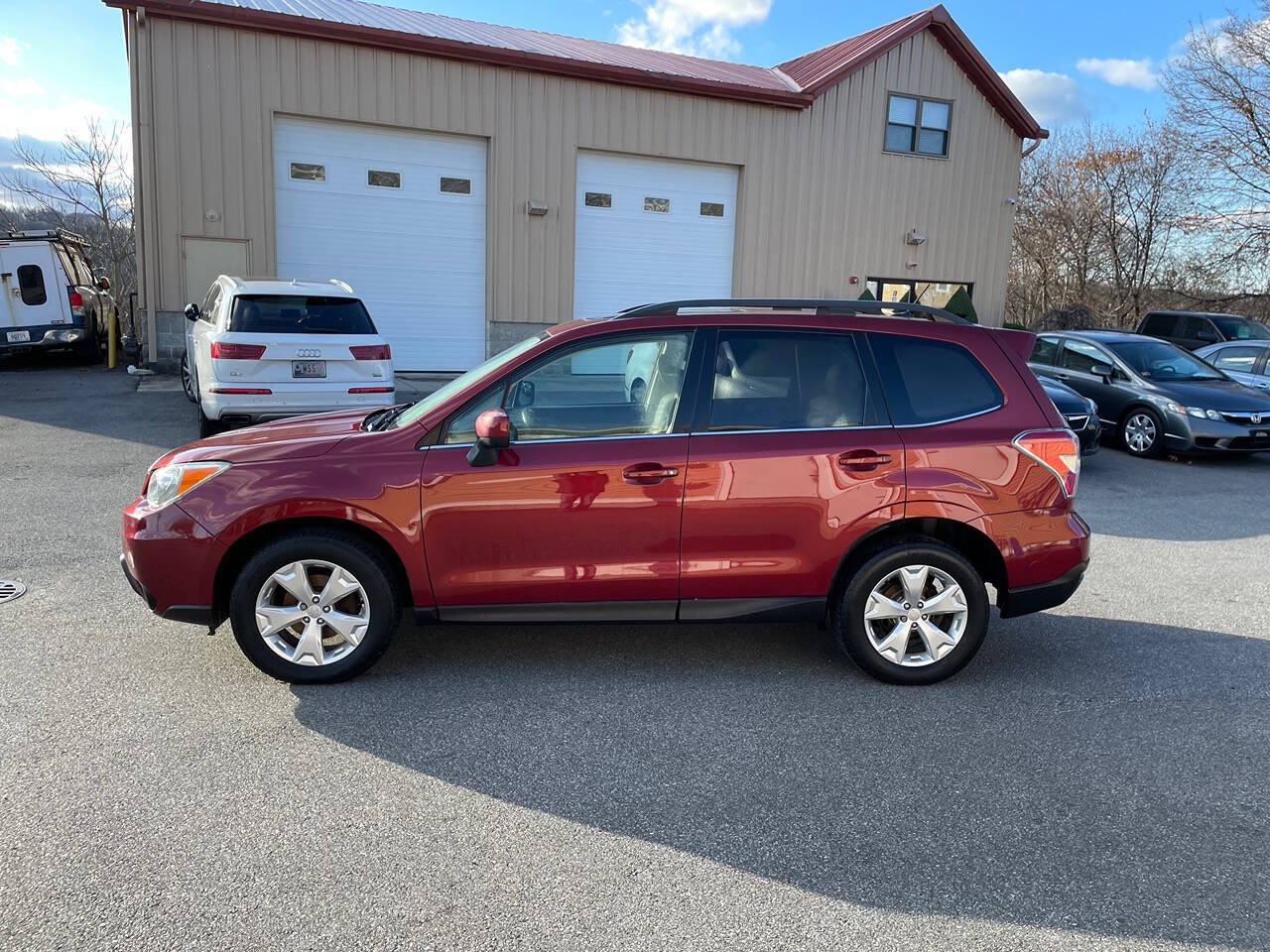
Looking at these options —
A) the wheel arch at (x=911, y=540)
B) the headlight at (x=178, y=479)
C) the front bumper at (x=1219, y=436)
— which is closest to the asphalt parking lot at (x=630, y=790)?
the wheel arch at (x=911, y=540)

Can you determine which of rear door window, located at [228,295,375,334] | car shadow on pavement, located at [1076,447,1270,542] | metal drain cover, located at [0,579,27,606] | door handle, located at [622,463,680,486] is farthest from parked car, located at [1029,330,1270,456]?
metal drain cover, located at [0,579,27,606]

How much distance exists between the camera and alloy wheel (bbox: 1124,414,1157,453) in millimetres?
11578

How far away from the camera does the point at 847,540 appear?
14.3 feet

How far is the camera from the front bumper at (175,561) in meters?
4.09

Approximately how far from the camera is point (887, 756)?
3.79m

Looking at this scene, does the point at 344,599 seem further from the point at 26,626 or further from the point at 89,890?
the point at 26,626

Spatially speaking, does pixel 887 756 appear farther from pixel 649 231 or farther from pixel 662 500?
pixel 649 231

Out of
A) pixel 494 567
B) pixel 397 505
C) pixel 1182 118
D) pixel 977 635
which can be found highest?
pixel 1182 118

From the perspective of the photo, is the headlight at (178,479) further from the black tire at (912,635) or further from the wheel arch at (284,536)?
the black tire at (912,635)

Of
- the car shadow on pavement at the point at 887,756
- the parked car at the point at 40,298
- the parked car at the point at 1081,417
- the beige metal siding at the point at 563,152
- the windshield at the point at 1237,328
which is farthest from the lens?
the windshield at the point at 1237,328

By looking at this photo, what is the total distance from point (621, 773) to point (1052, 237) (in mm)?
32226

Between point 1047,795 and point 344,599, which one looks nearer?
point 1047,795

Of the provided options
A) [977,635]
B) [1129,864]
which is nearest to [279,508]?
[977,635]

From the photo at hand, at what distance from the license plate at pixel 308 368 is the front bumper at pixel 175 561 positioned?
18.3 ft
